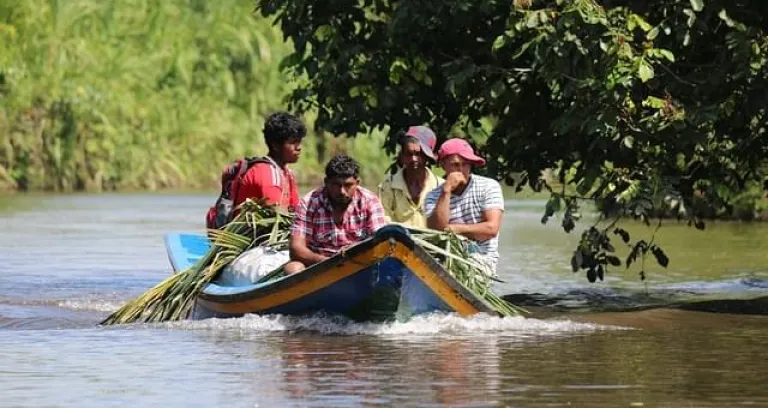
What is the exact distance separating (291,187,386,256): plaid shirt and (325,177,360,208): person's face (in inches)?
3.5

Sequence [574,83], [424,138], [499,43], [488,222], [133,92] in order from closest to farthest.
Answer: [424,138] < [488,222] < [499,43] < [574,83] < [133,92]

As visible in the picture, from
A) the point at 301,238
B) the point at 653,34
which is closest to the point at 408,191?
the point at 301,238

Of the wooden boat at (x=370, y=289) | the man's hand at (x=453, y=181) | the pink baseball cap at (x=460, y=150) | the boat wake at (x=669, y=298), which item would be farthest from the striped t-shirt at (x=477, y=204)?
the boat wake at (x=669, y=298)

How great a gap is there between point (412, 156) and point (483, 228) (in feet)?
2.27

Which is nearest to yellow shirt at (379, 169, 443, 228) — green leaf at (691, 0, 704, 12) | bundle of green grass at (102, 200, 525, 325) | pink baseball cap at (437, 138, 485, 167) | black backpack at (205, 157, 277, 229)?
pink baseball cap at (437, 138, 485, 167)

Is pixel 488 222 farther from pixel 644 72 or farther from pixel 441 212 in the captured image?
pixel 644 72

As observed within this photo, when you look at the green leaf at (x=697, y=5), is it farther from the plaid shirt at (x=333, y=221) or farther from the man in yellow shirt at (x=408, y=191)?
the plaid shirt at (x=333, y=221)

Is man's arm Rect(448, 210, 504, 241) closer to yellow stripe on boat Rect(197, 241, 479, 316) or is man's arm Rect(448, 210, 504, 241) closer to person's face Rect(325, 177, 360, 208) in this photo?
yellow stripe on boat Rect(197, 241, 479, 316)

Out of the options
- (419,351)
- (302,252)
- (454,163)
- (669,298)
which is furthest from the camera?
(669,298)

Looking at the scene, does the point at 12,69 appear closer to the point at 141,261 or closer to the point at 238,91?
the point at 238,91

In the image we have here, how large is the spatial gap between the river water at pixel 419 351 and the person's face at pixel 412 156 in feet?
3.58

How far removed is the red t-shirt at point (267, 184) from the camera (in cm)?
1338

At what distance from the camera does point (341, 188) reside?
1230 cm

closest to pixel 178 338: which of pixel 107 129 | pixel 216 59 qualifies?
pixel 107 129
